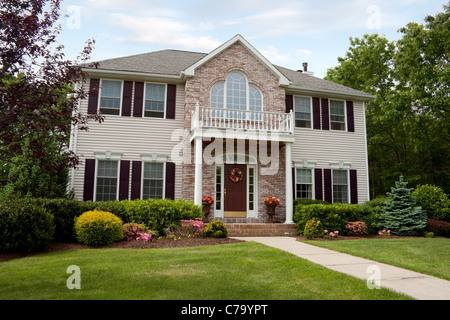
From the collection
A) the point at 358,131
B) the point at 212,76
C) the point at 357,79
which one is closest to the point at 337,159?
the point at 358,131

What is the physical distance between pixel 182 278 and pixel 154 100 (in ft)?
33.2

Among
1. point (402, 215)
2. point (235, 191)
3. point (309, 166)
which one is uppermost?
point (309, 166)

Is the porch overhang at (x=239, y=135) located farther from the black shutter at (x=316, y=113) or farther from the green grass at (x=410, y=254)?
the green grass at (x=410, y=254)

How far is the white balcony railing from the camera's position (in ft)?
41.0

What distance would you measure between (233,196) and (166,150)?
11.5 ft

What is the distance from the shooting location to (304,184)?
1497cm

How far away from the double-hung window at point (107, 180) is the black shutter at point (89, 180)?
238 millimetres

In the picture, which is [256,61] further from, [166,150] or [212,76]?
[166,150]

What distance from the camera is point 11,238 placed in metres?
7.46

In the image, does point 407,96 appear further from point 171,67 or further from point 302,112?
point 171,67

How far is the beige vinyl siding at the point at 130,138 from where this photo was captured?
12977 mm

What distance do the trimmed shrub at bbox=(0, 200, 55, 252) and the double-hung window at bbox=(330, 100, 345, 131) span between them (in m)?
13.1

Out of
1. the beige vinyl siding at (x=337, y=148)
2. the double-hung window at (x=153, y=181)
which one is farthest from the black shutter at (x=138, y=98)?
the beige vinyl siding at (x=337, y=148)
